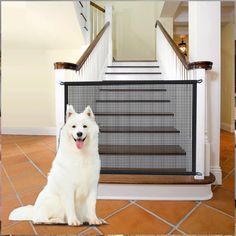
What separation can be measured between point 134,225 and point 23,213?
68 cm

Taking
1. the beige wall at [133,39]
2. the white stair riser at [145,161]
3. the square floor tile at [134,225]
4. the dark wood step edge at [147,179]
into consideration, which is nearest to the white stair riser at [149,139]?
the white stair riser at [145,161]

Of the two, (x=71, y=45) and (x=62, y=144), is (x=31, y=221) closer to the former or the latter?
(x=62, y=144)

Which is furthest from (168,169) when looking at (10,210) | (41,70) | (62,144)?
(41,70)

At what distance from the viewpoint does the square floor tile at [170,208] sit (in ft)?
4.36

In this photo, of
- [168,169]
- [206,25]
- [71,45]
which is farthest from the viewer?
[71,45]

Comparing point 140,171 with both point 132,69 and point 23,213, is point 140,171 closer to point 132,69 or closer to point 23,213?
point 23,213

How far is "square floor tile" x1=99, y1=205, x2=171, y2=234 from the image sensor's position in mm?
1230

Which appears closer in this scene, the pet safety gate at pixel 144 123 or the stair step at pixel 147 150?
the pet safety gate at pixel 144 123

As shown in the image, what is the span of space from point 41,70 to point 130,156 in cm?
159

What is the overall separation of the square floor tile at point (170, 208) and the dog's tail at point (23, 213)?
2.31 ft

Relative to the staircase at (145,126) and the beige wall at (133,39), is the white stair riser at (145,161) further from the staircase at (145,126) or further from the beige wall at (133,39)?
the beige wall at (133,39)

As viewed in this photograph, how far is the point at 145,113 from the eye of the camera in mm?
1628

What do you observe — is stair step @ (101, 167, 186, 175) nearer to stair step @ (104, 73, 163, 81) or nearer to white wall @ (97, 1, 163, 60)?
stair step @ (104, 73, 163, 81)

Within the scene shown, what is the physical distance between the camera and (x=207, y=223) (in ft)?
4.21
